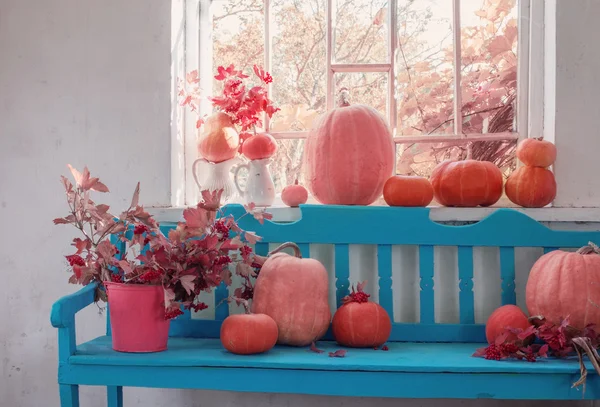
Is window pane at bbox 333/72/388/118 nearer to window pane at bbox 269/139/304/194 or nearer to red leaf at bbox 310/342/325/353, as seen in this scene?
window pane at bbox 269/139/304/194

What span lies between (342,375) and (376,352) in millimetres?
215

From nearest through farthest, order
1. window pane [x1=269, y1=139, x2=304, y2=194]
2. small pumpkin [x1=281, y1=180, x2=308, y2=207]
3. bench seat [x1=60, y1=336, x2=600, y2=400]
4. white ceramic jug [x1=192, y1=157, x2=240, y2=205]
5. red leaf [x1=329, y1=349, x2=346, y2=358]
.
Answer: bench seat [x1=60, y1=336, x2=600, y2=400]
red leaf [x1=329, y1=349, x2=346, y2=358]
small pumpkin [x1=281, y1=180, x2=308, y2=207]
white ceramic jug [x1=192, y1=157, x2=240, y2=205]
window pane [x1=269, y1=139, x2=304, y2=194]

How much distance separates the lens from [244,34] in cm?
235

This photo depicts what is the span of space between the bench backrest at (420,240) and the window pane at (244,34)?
0.65 meters

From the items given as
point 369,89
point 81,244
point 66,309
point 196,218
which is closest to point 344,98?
point 369,89

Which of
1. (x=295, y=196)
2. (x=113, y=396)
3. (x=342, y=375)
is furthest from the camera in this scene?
(x=295, y=196)

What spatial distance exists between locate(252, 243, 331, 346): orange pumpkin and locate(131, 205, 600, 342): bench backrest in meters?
0.17

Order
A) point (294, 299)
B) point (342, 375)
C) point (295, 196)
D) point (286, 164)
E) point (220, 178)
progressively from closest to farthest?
point (342, 375), point (294, 299), point (295, 196), point (220, 178), point (286, 164)

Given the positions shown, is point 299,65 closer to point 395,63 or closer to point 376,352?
point 395,63

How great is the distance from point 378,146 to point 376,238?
29 centimetres

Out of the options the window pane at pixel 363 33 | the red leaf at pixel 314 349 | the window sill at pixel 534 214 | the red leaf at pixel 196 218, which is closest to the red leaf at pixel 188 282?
the red leaf at pixel 196 218

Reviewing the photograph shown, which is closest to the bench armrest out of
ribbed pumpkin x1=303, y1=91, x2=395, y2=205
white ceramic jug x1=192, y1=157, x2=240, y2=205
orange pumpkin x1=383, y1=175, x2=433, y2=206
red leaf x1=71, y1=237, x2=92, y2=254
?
red leaf x1=71, y1=237, x2=92, y2=254

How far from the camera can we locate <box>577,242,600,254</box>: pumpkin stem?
1776 mm

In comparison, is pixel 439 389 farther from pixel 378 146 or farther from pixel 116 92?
pixel 116 92
